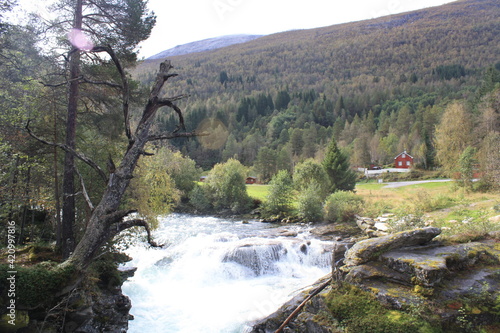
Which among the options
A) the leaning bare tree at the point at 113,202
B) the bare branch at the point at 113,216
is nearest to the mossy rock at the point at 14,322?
the leaning bare tree at the point at 113,202

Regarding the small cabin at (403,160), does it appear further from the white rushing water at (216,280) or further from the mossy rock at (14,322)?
the mossy rock at (14,322)

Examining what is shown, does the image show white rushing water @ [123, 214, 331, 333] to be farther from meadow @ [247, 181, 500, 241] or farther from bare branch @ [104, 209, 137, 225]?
bare branch @ [104, 209, 137, 225]

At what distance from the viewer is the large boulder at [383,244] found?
7688 millimetres

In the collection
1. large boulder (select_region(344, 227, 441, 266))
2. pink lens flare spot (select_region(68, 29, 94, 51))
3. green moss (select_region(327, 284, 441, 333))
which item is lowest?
green moss (select_region(327, 284, 441, 333))

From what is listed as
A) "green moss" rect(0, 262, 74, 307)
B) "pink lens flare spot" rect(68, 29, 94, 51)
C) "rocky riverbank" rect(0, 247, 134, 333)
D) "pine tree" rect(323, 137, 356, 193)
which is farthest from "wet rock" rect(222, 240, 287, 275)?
"pine tree" rect(323, 137, 356, 193)

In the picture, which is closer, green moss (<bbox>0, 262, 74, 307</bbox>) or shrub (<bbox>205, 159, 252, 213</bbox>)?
green moss (<bbox>0, 262, 74, 307</bbox>)

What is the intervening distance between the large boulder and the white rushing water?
3.99 meters

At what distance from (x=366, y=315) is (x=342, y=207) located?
2143 cm

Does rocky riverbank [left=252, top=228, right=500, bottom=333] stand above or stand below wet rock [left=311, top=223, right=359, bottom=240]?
above

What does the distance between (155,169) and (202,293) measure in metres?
9.67

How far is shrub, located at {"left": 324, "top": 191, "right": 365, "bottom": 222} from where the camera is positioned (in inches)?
1041

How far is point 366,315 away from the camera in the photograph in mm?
6160

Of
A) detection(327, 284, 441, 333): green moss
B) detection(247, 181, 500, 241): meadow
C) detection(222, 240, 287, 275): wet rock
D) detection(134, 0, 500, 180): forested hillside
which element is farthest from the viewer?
detection(134, 0, 500, 180): forested hillside

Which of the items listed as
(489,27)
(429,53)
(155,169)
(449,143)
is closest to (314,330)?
(155,169)
